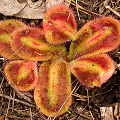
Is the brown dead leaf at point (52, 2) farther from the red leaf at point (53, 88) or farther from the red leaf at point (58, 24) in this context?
the red leaf at point (53, 88)

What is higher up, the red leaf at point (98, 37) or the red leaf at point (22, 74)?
the red leaf at point (98, 37)

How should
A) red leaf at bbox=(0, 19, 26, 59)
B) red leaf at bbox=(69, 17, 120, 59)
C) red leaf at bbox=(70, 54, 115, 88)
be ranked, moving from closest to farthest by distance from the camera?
red leaf at bbox=(70, 54, 115, 88) → red leaf at bbox=(69, 17, 120, 59) → red leaf at bbox=(0, 19, 26, 59)

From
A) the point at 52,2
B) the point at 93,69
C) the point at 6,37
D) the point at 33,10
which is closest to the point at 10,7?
the point at 33,10

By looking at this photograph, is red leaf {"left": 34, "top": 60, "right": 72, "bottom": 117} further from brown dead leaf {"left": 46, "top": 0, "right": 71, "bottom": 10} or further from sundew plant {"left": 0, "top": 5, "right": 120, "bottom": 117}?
brown dead leaf {"left": 46, "top": 0, "right": 71, "bottom": 10}

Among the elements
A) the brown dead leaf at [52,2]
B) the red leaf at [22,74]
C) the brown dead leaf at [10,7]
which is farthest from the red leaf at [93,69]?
the brown dead leaf at [10,7]

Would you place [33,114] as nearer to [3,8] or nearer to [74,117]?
[74,117]

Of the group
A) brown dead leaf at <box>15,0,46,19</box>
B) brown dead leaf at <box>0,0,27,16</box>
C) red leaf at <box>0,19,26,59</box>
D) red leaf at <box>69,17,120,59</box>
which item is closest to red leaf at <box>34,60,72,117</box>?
red leaf at <box>69,17,120,59</box>

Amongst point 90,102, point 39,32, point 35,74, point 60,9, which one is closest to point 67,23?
point 60,9

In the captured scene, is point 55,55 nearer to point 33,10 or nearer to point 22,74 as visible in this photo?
point 22,74
